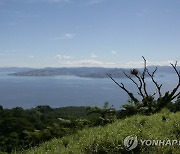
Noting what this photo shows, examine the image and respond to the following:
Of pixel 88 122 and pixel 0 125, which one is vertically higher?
pixel 88 122

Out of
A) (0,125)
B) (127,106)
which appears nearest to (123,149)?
(127,106)

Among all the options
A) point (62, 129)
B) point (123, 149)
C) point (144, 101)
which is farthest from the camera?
point (144, 101)

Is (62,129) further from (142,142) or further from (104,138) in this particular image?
(142,142)

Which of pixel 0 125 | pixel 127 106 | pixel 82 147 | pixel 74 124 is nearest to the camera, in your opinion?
pixel 82 147

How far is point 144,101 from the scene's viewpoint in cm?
1566

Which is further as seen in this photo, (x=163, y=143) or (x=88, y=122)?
(x=88, y=122)

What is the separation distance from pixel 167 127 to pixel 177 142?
1.35 meters

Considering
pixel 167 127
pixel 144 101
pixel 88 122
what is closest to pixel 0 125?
pixel 144 101

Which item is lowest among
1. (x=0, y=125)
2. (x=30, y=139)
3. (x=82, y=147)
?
(x=0, y=125)

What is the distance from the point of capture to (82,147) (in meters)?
6.34

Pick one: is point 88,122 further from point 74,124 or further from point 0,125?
point 0,125

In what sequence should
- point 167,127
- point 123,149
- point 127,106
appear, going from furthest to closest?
point 127,106, point 167,127, point 123,149

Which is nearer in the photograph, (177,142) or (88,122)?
(177,142)

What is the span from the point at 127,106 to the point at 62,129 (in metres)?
5.30
